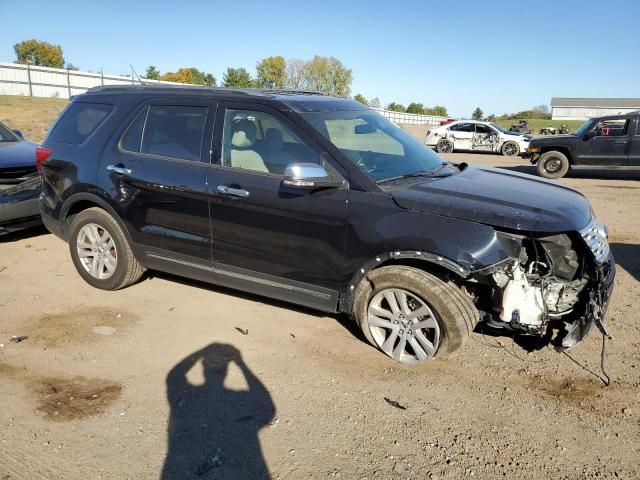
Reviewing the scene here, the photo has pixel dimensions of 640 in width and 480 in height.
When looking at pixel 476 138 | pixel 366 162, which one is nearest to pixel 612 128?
pixel 476 138

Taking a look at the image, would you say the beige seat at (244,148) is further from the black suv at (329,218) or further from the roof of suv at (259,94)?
the roof of suv at (259,94)

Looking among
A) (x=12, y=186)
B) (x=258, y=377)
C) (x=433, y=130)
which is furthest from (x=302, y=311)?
(x=433, y=130)

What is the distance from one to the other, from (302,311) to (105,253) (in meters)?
2.03

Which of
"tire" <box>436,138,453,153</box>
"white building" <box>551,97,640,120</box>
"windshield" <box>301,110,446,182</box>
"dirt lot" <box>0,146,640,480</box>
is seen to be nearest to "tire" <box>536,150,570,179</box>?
"tire" <box>436,138,453,153</box>

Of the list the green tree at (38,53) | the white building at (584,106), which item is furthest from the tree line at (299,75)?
the white building at (584,106)

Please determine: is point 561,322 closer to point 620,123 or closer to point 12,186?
point 12,186

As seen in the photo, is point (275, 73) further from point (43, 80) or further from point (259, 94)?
point (259, 94)

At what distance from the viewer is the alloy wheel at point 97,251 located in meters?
4.85

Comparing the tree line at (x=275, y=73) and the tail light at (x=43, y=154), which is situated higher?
the tree line at (x=275, y=73)

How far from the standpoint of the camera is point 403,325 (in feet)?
12.0

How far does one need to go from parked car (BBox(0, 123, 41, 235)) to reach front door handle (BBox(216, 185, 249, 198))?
365 cm

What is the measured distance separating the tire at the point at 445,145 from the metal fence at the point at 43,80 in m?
17.0

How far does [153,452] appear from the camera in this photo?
2.76 metres

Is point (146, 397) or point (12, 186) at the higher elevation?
point (12, 186)
